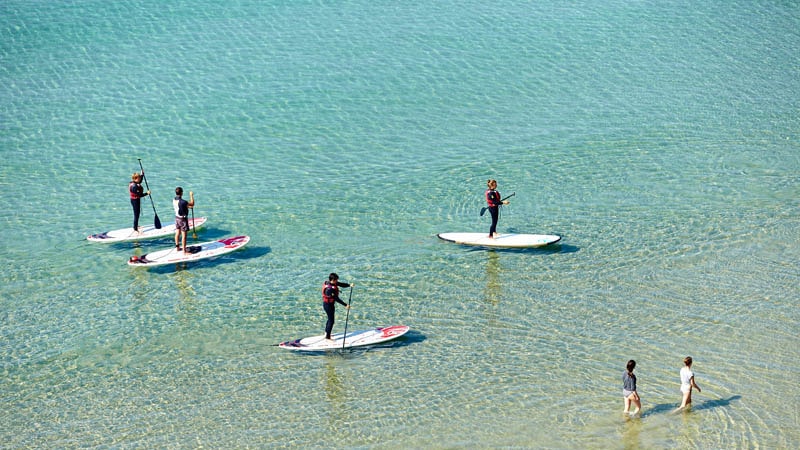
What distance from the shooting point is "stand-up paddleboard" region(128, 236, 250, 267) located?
30.7 metres

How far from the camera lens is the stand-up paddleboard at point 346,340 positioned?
25.1m

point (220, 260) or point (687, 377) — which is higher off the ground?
point (220, 260)

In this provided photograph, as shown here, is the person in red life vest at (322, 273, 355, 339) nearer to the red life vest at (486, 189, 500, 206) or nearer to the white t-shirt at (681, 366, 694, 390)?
the red life vest at (486, 189, 500, 206)

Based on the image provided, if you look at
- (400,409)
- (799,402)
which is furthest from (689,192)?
(400,409)

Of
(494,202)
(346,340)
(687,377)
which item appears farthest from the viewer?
(494,202)

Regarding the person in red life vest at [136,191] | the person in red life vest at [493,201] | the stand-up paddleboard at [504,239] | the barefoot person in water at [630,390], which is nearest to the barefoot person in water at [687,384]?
the barefoot person in water at [630,390]

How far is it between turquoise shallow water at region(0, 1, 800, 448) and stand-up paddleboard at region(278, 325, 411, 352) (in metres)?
0.45

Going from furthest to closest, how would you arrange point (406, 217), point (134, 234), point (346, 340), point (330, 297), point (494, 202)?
point (406, 217) → point (134, 234) → point (494, 202) → point (346, 340) → point (330, 297)

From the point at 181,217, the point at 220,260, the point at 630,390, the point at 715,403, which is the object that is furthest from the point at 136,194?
the point at 715,403

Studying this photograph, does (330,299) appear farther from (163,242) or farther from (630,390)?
(163,242)

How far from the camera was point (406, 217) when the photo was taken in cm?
3444

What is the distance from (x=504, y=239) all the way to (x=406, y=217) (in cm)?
451

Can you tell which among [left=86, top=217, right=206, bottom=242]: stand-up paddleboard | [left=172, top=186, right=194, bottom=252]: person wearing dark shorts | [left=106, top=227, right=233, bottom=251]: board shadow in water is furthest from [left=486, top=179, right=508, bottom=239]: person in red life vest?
[left=86, top=217, right=206, bottom=242]: stand-up paddleboard

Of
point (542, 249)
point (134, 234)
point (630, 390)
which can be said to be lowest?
point (630, 390)
